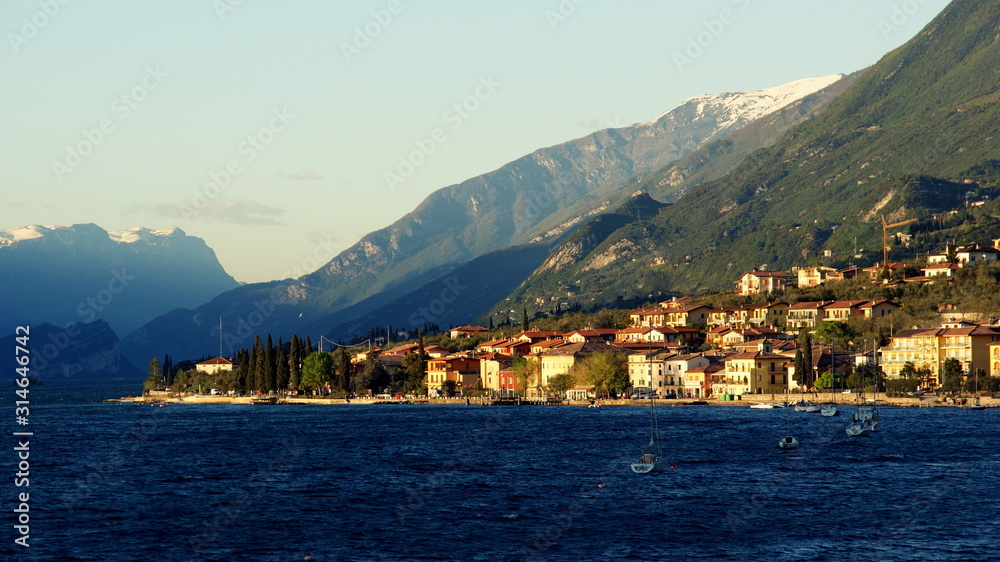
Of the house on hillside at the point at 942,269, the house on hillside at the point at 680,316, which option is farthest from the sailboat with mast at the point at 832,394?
the house on hillside at the point at 680,316

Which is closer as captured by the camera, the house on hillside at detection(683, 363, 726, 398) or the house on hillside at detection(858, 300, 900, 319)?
the house on hillside at detection(683, 363, 726, 398)

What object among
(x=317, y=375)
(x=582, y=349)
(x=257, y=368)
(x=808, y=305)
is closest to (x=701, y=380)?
(x=582, y=349)

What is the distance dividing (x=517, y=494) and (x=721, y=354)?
10225 centimetres

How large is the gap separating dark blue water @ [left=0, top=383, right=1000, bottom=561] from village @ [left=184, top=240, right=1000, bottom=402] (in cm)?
3200

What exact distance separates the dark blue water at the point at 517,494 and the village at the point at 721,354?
3200 centimetres

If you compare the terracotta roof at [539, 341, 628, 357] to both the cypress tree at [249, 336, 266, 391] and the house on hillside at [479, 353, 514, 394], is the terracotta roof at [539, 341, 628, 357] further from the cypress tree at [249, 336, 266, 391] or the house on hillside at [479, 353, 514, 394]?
the cypress tree at [249, 336, 266, 391]

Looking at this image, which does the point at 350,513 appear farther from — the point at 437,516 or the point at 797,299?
the point at 797,299

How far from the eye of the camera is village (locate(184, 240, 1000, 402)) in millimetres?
134250

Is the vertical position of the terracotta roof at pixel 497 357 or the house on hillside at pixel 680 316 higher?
the house on hillside at pixel 680 316

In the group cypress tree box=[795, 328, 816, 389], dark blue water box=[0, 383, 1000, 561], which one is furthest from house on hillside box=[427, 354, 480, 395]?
dark blue water box=[0, 383, 1000, 561]

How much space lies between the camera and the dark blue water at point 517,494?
45781mm

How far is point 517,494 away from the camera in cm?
5934

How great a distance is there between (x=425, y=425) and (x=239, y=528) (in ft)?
198

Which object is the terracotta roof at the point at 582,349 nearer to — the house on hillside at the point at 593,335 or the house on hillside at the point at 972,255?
the house on hillside at the point at 593,335
